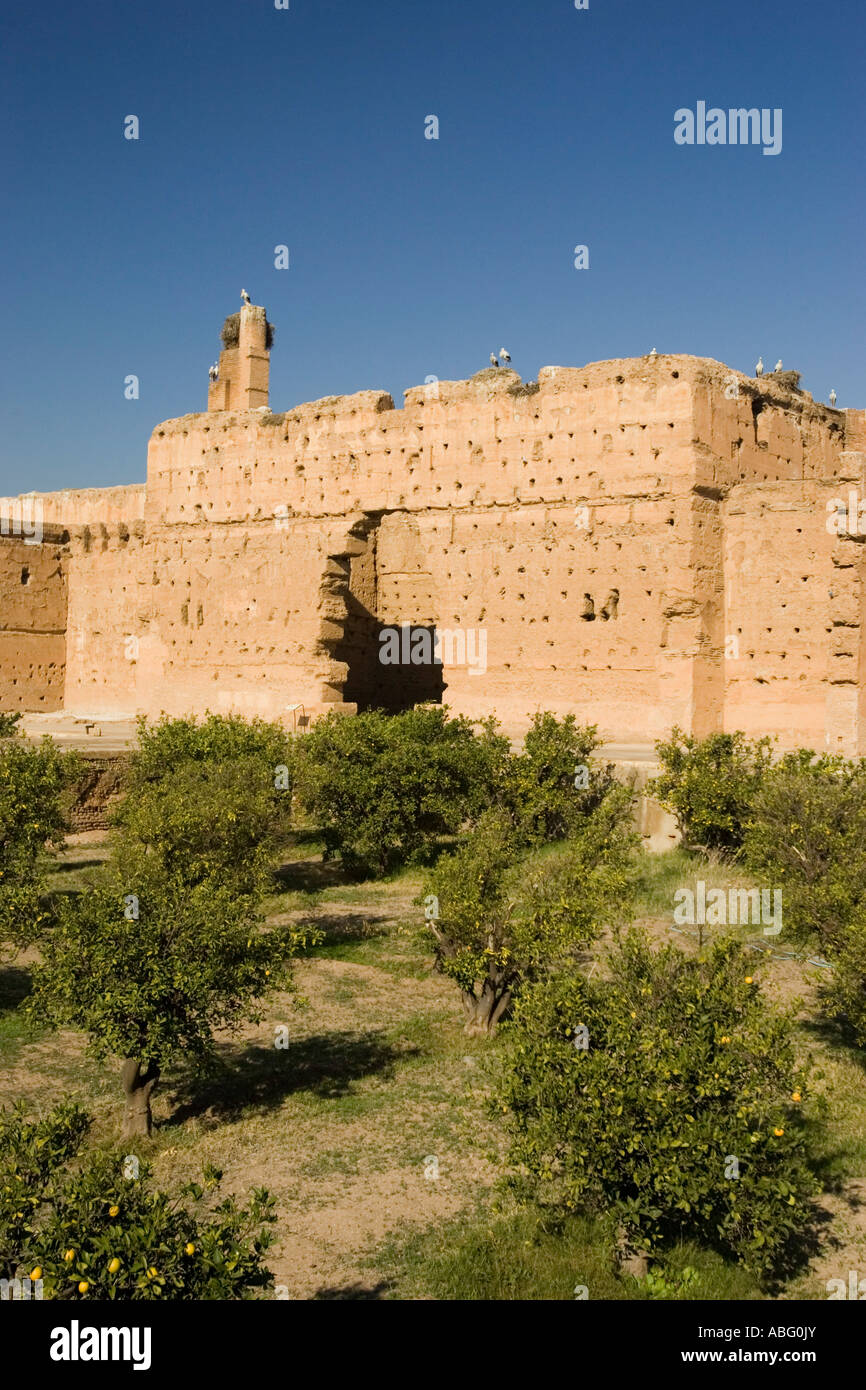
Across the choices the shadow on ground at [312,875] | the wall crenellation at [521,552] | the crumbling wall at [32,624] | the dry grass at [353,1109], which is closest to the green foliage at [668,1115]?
the dry grass at [353,1109]

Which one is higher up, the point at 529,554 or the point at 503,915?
the point at 529,554

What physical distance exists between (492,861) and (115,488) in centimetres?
2288

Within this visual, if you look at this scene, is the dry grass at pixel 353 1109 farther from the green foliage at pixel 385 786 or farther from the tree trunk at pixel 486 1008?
the green foliage at pixel 385 786

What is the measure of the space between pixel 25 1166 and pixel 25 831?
729 centimetres

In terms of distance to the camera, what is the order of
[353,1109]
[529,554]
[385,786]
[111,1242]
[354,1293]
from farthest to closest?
[529,554] < [385,786] < [353,1109] < [354,1293] < [111,1242]

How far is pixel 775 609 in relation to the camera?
59.7 feet

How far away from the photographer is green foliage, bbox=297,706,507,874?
16672 mm

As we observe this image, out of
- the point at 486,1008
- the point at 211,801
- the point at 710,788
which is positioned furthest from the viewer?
the point at 710,788

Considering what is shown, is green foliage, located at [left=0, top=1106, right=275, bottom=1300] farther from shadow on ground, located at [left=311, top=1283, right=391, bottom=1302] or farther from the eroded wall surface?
the eroded wall surface

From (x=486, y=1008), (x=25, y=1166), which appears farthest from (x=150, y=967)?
(x=486, y=1008)

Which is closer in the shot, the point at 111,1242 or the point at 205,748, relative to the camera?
the point at 111,1242

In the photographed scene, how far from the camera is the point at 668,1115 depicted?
658cm

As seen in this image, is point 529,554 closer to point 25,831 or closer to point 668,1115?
point 25,831

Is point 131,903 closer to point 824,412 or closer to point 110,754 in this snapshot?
point 110,754
